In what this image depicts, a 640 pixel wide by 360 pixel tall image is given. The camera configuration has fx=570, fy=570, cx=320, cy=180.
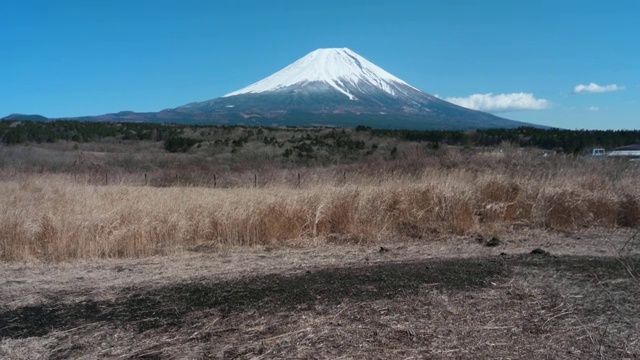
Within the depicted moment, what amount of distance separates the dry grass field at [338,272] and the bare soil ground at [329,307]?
18 millimetres

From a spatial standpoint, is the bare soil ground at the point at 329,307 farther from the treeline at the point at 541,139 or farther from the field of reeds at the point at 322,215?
the treeline at the point at 541,139

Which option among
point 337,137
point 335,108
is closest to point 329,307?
point 337,137

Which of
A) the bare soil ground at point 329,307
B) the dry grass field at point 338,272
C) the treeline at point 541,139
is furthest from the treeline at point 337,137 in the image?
the bare soil ground at point 329,307

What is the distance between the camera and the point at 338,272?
5605 millimetres

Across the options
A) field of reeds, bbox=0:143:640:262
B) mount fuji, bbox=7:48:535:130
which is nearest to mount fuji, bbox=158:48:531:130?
mount fuji, bbox=7:48:535:130

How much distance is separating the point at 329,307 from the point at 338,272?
1077 millimetres

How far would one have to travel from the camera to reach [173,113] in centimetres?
16212

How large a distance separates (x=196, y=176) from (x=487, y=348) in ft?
69.1

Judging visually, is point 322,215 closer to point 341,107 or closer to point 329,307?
point 329,307

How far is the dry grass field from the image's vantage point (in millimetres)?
3934

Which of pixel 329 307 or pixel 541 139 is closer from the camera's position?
pixel 329 307

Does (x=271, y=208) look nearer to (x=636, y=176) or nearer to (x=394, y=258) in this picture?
(x=394, y=258)

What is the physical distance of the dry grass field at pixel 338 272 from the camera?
12.9 feet

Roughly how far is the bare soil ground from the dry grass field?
18mm
